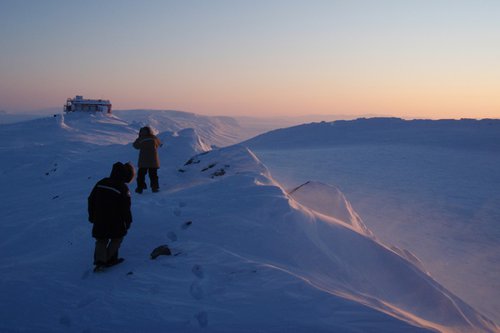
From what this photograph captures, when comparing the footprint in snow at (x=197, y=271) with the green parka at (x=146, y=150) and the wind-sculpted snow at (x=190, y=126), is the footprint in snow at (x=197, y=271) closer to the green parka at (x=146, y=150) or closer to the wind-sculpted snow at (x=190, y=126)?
the green parka at (x=146, y=150)

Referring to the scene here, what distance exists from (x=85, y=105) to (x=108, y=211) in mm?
50015

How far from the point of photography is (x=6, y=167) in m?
17.3

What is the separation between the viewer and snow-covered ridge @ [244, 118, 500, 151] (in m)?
22.4

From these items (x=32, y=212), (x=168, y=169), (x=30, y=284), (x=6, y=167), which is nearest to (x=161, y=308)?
(x=30, y=284)

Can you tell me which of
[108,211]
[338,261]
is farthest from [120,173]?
[338,261]

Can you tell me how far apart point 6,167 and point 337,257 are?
1660 cm

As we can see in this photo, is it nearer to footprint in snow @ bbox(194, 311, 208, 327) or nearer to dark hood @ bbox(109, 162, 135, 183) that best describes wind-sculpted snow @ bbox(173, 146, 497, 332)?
footprint in snow @ bbox(194, 311, 208, 327)

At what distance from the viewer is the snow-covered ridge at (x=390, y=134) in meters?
22.4

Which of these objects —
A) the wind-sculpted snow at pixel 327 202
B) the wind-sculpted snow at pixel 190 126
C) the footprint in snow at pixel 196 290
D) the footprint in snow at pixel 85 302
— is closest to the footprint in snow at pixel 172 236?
the footprint in snow at pixel 196 290

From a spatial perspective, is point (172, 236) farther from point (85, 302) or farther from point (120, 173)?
point (85, 302)

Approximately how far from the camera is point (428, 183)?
575 inches

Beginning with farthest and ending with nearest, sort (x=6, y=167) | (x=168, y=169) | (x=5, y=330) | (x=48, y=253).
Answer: (x=6, y=167)
(x=168, y=169)
(x=48, y=253)
(x=5, y=330)

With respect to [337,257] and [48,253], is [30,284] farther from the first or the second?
[337,257]

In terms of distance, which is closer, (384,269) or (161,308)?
(161,308)
